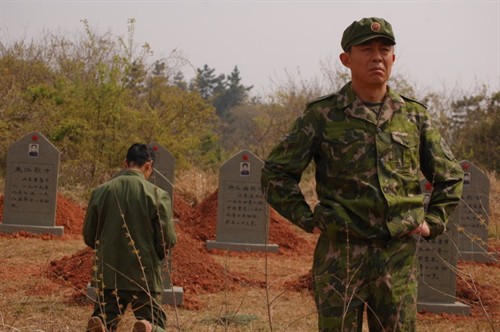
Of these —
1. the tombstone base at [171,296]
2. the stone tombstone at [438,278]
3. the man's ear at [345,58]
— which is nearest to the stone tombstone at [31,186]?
the tombstone base at [171,296]

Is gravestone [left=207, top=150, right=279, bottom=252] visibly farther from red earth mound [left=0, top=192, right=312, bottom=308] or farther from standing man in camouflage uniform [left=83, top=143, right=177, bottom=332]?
standing man in camouflage uniform [left=83, top=143, right=177, bottom=332]

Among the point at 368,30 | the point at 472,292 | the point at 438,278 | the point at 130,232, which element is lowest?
the point at 472,292

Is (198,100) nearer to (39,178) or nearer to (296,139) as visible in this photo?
(39,178)

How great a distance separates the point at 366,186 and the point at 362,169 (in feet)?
0.26

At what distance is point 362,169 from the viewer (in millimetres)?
3758

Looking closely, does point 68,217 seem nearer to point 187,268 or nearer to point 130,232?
point 187,268

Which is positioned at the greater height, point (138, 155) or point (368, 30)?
point (368, 30)

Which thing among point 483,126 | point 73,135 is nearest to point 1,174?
point 73,135

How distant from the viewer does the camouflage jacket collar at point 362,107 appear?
382cm

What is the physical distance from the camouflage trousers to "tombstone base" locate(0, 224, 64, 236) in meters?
10.5

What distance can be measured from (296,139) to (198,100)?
19331 millimetres

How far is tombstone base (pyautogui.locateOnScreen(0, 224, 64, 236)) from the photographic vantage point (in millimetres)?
13539

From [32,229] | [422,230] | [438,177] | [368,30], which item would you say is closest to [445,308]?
[438,177]

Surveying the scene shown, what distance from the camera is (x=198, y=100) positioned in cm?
2305
